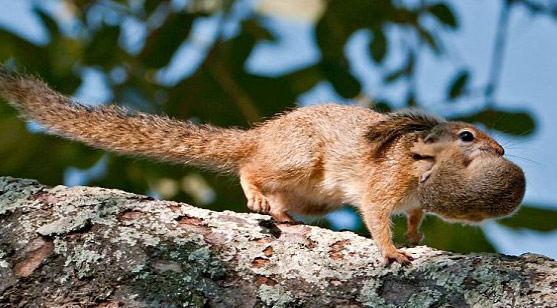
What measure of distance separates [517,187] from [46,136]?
2491 millimetres

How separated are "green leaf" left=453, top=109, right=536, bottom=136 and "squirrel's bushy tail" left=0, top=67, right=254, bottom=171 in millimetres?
1237

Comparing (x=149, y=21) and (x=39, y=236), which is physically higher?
(x=149, y=21)

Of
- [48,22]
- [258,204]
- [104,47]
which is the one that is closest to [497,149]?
[258,204]

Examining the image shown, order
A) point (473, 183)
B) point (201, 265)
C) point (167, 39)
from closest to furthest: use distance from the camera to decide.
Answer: point (201, 265) < point (473, 183) < point (167, 39)

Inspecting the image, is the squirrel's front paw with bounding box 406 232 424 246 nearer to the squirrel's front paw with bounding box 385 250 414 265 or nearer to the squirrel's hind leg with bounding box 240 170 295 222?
the squirrel's hind leg with bounding box 240 170 295 222

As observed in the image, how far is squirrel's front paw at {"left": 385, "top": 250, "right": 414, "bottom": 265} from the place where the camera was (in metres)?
2.90

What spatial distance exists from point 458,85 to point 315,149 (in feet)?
3.61

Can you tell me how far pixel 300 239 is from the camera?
3.06 meters

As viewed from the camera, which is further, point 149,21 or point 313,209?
point 149,21

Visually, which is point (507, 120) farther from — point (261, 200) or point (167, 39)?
point (167, 39)

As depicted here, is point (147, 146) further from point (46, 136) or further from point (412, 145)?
point (412, 145)

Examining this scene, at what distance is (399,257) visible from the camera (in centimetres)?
292

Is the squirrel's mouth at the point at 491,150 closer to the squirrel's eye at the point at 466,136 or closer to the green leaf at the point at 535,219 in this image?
the squirrel's eye at the point at 466,136

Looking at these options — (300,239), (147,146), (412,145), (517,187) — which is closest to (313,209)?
(412,145)
